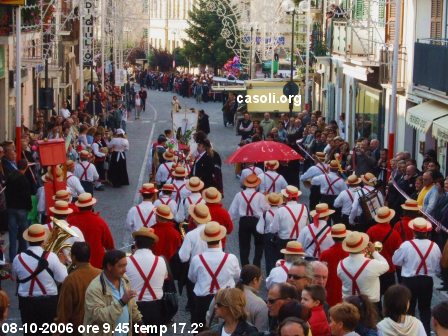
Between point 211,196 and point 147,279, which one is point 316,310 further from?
point 211,196

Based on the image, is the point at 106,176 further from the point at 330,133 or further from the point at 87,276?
the point at 87,276

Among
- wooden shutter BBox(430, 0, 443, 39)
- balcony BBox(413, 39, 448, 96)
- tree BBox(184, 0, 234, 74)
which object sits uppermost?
wooden shutter BBox(430, 0, 443, 39)

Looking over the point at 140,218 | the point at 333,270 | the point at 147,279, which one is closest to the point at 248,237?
the point at 140,218

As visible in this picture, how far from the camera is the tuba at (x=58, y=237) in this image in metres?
13.7

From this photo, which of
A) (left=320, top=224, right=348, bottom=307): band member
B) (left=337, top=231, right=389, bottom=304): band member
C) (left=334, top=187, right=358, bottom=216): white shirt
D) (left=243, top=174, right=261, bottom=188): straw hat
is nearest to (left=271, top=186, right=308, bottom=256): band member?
(left=243, top=174, right=261, bottom=188): straw hat

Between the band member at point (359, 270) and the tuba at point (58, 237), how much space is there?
9.38 feet

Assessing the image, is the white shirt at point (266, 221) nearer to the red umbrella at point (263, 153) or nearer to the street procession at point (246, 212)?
the street procession at point (246, 212)

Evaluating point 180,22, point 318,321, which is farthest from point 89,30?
point 180,22

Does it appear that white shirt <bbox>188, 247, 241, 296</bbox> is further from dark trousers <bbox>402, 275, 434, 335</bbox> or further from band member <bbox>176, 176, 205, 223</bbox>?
band member <bbox>176, 176, 205, 223</bbox>

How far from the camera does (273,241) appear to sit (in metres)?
17.5

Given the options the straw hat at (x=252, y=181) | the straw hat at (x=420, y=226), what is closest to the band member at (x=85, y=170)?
the straw hat at (x=252, y=181)

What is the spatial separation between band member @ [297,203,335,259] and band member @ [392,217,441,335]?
100 cm

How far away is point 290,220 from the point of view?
17.0 metres

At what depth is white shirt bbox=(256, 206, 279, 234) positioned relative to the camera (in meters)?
17.5
